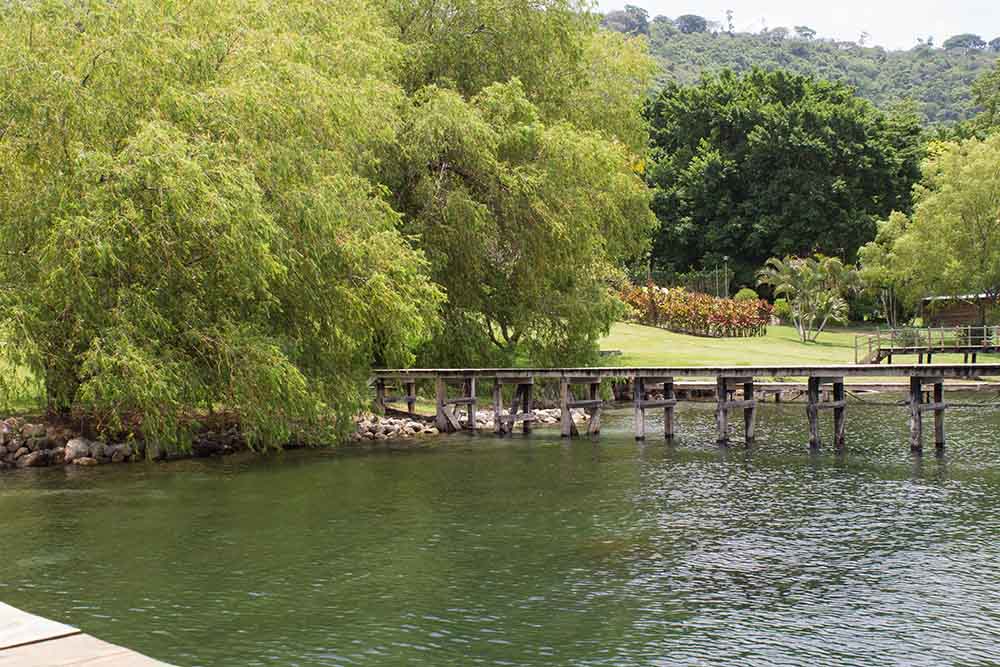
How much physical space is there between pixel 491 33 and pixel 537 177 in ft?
20.3

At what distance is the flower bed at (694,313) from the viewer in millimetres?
64188

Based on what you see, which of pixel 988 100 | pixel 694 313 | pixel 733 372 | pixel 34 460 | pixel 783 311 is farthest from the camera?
pixel 988 100

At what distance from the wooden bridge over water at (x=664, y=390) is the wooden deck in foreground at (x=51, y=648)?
20378mm

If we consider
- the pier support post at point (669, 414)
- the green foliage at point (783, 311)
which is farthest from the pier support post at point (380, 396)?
the green foliage at point (783, 311)

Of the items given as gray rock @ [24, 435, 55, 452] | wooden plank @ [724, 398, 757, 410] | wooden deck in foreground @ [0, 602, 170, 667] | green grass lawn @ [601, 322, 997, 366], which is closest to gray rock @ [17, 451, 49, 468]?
gray rock @ [24, 435, 55, 452]

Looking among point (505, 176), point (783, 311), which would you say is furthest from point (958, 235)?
point (505, 176)

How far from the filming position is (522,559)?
15500 millimetres

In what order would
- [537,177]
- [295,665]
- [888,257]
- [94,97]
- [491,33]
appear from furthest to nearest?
[888,257]
[491,33]
[537,177]
[94,97]
[295,665]

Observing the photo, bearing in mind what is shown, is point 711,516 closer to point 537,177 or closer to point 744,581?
point 744,581

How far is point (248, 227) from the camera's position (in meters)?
23.1

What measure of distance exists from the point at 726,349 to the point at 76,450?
3614cm

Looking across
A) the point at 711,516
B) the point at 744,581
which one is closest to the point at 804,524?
the point at 711,516

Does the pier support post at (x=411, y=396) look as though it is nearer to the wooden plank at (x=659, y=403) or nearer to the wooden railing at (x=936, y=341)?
the wooden plank at (x=659, y=403)

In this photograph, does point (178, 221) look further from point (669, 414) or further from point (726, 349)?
point (726, 349)
